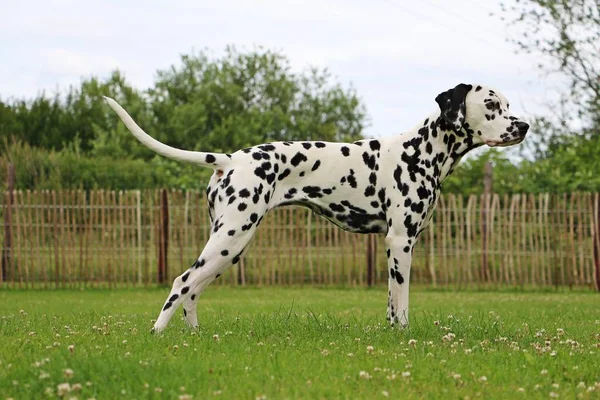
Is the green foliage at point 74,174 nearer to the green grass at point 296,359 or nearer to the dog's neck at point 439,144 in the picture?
the green grass at point 296,359

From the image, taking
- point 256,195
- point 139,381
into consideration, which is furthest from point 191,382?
point 256,195

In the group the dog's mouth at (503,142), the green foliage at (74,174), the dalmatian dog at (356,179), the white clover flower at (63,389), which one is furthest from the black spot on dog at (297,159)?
the green foliage at (74,174)

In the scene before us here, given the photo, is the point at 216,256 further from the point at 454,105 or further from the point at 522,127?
the point at 522,127

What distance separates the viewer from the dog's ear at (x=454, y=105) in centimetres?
763

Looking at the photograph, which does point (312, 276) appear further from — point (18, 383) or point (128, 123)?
point (18, 383)

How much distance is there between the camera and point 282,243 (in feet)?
62.8

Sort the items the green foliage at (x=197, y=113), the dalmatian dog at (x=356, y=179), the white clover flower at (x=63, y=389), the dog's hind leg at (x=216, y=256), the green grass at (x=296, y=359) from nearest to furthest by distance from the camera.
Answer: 1. the white clover flower at (x=63, y=389)
2. the green grass at (x=296, y=359)
3. the dog's hind leg at (x=216, y=256)
4. the dalmatian dog at (x=356, y=179)
5. the green foliage at (x=197, y=113)

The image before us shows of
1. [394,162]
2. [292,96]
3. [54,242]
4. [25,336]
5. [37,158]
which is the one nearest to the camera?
[25,336]

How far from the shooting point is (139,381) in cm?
486

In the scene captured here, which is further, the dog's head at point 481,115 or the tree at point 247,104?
the tree at point 247,104

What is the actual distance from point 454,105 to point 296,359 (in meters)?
3.02

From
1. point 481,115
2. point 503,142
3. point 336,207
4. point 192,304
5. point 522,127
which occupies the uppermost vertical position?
point 481,115

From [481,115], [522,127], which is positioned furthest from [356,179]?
[522,127]

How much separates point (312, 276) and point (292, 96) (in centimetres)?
3149
